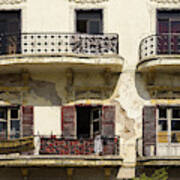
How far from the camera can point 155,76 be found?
19547 millimetres

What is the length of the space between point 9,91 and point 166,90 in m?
5.57

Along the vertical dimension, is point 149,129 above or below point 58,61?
below

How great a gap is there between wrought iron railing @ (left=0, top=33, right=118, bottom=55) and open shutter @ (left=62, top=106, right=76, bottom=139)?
2043 millimetres

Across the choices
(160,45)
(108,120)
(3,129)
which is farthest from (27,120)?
(160,45)

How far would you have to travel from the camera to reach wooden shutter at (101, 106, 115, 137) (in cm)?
1942

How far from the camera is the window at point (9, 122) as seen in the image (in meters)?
19.6

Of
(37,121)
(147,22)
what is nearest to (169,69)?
(147,22)

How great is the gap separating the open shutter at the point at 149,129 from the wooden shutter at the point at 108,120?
1120mm

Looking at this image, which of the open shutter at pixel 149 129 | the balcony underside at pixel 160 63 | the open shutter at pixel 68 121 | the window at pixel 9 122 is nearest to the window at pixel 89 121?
the open shutter at pixel 68 121

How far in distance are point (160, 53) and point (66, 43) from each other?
3.37 metres

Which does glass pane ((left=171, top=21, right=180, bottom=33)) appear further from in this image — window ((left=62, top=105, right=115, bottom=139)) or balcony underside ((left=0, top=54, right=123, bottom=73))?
window ((left=62, top=105, right=115, bottom=139))

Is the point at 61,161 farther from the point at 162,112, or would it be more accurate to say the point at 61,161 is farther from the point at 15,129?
the point at 162,112

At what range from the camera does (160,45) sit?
63.8ft

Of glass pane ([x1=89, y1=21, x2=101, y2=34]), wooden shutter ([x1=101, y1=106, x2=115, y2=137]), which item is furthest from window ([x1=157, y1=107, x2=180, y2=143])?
glass pane ([x1=89, y1=21, x2=101, y2=34])
